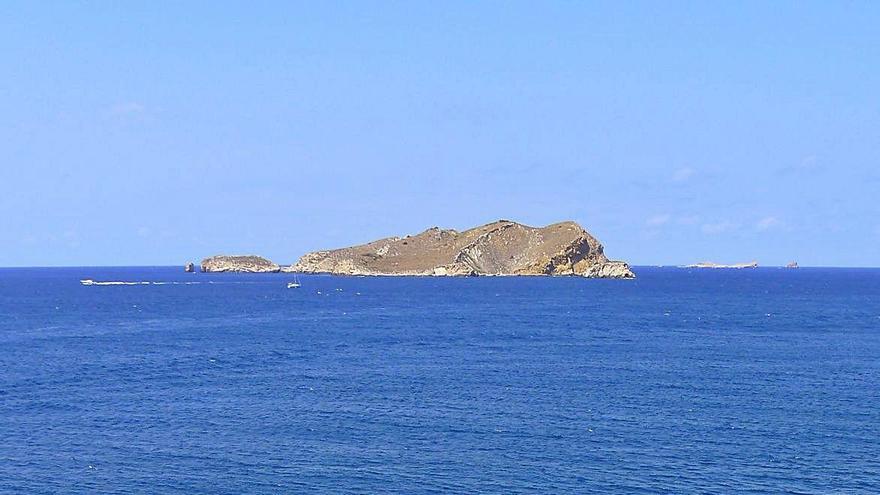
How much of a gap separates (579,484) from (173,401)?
4487cm

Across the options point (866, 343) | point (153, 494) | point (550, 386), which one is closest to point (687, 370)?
point (550, 386)

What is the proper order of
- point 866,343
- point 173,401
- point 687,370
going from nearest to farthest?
1. point 173,401
2. point 687,370
3. point 866,343

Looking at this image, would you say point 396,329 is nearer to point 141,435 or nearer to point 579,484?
point 141,435

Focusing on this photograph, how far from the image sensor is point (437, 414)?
270 ft

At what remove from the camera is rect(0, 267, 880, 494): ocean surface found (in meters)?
63.3

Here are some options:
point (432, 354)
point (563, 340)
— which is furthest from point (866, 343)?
point (432, 354)

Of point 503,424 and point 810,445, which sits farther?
point 503,424

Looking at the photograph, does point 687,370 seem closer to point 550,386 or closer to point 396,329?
point 550,386

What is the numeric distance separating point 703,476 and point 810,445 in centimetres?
1364

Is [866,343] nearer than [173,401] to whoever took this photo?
No

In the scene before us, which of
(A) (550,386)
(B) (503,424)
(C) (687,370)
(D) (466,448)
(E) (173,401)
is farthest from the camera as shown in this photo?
(C) (687,370)

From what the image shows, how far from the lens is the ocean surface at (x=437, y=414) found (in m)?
63.3

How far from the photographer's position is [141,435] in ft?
244

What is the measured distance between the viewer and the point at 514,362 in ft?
387
